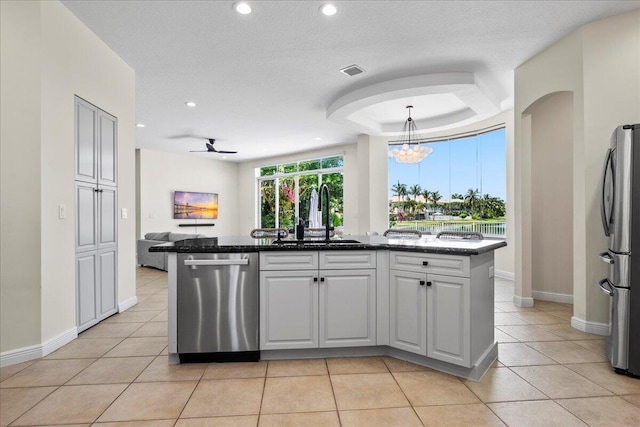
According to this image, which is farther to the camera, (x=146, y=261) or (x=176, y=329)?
(x=146, y=261)

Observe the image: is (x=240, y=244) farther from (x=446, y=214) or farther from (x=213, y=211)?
(x=213, y=211)

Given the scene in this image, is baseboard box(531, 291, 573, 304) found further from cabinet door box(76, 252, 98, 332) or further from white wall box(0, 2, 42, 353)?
white wall box(0, 2, 42, 353)

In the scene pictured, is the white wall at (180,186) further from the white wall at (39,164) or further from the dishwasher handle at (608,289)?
the dishwasher handle at (608,289)

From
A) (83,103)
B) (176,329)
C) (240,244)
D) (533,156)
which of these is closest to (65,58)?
(83,103)

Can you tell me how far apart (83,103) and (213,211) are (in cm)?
700

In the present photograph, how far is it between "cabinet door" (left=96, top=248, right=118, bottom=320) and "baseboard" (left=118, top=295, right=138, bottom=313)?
0.32 ft

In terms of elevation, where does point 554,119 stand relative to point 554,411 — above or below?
above

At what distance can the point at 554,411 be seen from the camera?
73.8 inches

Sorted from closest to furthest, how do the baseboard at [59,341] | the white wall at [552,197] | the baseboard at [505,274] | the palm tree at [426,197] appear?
1. the baseboard at [59,341]
2. the white wall at [552,197]
3. the baseboard at [505,274]
4. the palm tree at [426,197]

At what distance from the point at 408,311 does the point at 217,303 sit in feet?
4.63

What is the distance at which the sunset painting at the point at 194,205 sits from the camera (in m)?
9.03

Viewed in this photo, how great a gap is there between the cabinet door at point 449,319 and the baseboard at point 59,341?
2.95 metres

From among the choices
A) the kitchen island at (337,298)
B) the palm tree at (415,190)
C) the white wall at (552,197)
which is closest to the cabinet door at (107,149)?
the kitchen island at (337,298)

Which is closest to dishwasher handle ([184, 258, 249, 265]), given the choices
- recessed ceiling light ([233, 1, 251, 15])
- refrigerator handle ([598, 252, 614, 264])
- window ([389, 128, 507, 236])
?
recessed ceiling light ([233, 1, 251, 15])
